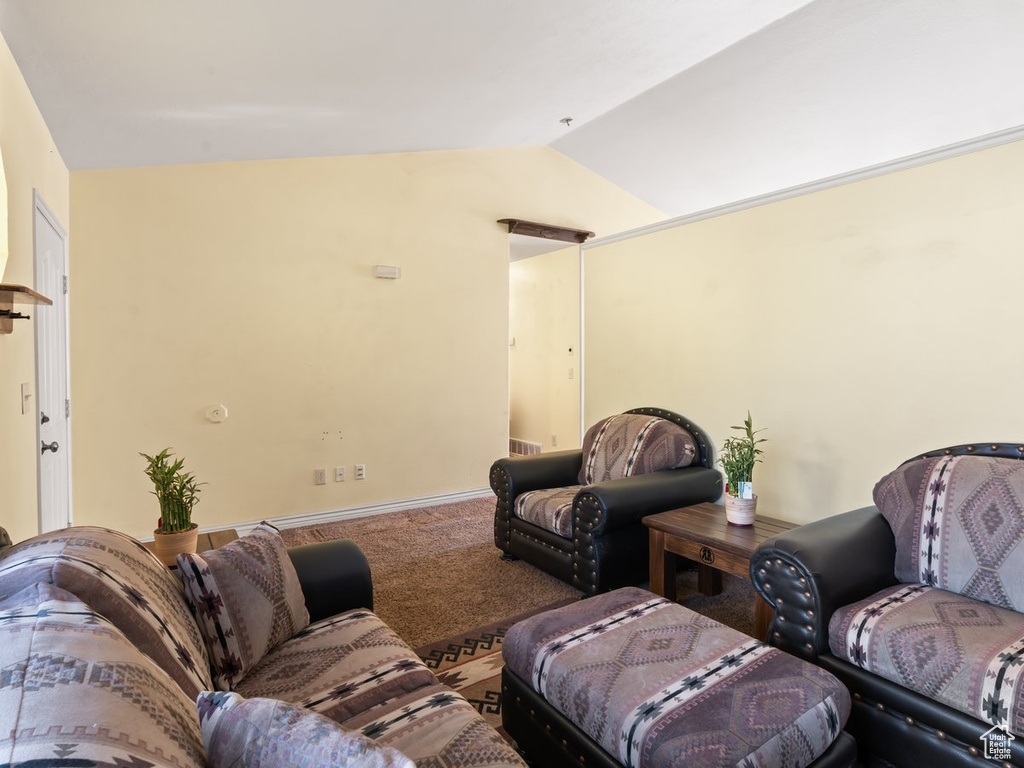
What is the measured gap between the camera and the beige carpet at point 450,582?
2.65 metres

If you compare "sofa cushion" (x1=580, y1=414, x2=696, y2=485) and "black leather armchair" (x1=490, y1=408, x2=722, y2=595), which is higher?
"sofa cushion" (x1=580, y1=414, x2=696, y2=485)

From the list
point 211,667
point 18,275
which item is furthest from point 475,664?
point 18,275

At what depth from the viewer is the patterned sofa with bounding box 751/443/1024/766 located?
143cm

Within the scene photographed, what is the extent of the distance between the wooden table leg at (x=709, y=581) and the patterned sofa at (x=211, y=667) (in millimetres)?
1801

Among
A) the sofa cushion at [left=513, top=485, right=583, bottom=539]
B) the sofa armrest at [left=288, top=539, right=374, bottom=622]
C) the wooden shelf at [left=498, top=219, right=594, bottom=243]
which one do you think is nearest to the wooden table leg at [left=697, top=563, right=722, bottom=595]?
the sofa cushion at [left=513, top=485, right=583, bottom=539]

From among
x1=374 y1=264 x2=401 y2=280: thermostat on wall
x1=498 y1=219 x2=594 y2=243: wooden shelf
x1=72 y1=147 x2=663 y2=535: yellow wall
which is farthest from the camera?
x1=498 y1=219 x2=594 y2=243: wooden shelf

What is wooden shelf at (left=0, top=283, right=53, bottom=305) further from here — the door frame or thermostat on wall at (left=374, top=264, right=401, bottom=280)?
thermostat on wall at (left=374, top=264, right=401, bottom=280)

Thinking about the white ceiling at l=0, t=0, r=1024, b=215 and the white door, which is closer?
the white ceiling at l=0, t=0, r=1024, b=215

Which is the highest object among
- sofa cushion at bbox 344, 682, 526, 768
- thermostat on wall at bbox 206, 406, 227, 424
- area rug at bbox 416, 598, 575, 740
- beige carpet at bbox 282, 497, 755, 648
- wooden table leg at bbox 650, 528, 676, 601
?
thermostat on wall at bbox 206, 406, 227, 424

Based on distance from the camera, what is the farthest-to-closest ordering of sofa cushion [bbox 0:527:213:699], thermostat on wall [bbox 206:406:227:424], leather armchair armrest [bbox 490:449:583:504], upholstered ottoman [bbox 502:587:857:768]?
thermostat on wall [bbox 206:406:227:424] < leather armchair armrest [bbox 490:449:583:504] < upholstered ottoman [bbox 502:587:857:768] < sofa cushion [bbox 0:527:213:699]

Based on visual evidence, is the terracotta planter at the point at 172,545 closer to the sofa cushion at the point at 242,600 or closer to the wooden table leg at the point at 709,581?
the sofa cushion at the point at 242,600

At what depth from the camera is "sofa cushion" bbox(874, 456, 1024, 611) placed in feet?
5.64

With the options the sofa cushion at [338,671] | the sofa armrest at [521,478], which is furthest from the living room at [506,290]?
the sofa cushion at [338,671]

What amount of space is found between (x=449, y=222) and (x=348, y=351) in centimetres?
141
